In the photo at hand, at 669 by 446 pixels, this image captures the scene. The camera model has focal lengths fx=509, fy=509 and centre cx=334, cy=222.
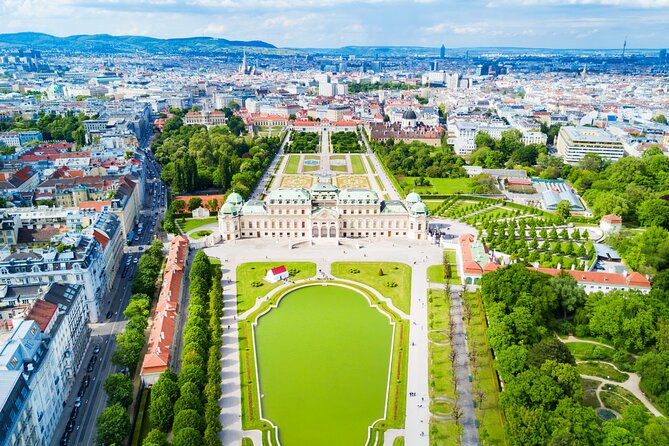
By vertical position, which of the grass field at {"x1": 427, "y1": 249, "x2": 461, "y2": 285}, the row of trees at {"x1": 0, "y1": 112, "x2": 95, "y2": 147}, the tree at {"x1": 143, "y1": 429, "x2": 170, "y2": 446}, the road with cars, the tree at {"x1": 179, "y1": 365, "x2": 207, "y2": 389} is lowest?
the road with cars

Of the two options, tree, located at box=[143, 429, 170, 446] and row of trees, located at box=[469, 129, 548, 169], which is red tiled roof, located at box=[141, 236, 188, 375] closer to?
tree, located at box=[143, 429, 170, 446]

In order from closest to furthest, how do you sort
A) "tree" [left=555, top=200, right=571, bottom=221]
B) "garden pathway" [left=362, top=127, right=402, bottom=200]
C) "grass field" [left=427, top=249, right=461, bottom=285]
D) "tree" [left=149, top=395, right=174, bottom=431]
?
1. "tree" [left=149, top=395, right=174, bottom=431]
2. "grass field" [left=427, top=249, right=461, bottom=285]
3. "tree" [left=555, top=200, right=571, bottom=221]
4. "garden pathway" [left=362, top=127, right=402, bottom=200]

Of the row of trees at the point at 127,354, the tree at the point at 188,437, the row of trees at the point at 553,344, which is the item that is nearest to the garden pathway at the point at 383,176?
the row of trees at the point at 553,344

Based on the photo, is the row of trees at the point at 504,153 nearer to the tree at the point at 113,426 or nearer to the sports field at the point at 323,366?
the sports field at the point at 323,366

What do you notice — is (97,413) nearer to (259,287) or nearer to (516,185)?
(259,287)

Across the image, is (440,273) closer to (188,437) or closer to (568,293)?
(568,293)

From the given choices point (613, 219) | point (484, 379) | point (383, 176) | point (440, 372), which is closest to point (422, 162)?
point (383, 176)

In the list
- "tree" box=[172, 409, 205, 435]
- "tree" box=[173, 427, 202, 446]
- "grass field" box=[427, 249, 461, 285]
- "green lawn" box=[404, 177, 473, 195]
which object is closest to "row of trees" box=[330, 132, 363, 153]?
"green lawn" box=[404, 177, 473, 195]
